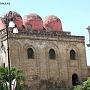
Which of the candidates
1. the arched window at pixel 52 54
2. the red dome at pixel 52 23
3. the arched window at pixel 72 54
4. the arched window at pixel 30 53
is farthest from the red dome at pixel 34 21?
the arched window at pixel 72 54

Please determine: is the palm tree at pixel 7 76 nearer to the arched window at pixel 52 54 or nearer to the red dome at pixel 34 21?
the arched window at pixel 52 54

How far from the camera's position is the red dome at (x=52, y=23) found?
158 ft

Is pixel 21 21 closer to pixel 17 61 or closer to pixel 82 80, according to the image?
pixel 17 61

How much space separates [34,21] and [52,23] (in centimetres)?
245

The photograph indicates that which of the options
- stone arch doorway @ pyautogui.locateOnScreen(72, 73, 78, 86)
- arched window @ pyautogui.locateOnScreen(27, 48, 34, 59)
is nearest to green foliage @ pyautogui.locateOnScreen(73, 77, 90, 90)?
stone arch doorway @ pyautogui.locateOnScreen(72, 73, 78, 86)

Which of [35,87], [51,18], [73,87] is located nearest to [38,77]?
[35,87]

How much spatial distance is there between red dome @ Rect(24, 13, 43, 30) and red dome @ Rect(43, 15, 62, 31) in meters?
1.05

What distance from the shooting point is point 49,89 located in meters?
44.6

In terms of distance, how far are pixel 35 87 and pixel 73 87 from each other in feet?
15.1

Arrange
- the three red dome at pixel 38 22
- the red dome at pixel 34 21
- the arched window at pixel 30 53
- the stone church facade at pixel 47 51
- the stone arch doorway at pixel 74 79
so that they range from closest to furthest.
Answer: the stone church facade at pixel 47 51 < the arched window at pixel 30 53 < the three red dome at pixel 38 22 < the red dome at pixel 34 21 < the stone arch doorway at pixel 74 79

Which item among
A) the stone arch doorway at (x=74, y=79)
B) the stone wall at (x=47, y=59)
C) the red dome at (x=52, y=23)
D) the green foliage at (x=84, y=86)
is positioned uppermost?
the red dome at (x=52, y=23)

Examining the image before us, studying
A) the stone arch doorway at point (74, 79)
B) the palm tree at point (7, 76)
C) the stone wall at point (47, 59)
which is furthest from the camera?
the stone arch doorway at point (74, 79)

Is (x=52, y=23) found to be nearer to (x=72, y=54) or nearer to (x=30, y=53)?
(x=72, y=54)

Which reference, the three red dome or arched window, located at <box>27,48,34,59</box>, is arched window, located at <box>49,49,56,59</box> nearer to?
arched window, located at <box>27,48,34,59</box>
